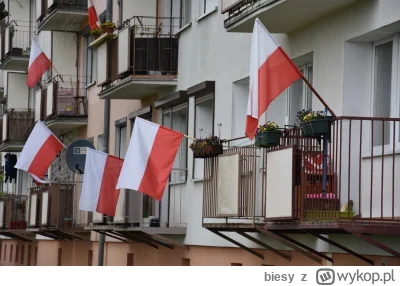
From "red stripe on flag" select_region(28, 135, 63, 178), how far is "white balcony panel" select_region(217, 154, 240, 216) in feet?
35.9

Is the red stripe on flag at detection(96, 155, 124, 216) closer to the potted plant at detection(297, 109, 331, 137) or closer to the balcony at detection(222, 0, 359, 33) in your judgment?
the balcony at detection(222, 0, 359, 33)

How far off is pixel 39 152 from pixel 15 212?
1062cm

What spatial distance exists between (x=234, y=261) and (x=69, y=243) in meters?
15.2

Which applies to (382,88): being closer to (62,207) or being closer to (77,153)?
(77,153)

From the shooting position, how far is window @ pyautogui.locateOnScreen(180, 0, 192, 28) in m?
22.6

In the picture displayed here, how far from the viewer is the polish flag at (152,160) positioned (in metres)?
18.8

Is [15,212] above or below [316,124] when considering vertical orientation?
below

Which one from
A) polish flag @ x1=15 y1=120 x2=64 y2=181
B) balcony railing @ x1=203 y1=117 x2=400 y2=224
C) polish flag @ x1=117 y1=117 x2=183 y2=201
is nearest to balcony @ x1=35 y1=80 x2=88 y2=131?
polish flag @ x1=15 y1=120 x2=64 y2=181

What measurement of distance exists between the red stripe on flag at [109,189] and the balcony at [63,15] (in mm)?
9595

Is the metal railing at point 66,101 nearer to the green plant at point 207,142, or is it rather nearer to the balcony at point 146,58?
the balcony at point 146,58

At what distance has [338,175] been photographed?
45.0ft

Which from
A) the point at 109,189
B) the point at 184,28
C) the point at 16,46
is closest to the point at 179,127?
the point at 109,189

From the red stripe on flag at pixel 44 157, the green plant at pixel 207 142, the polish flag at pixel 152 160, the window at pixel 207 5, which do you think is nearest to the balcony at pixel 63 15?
the red stripe on flag at pixel 44 157
